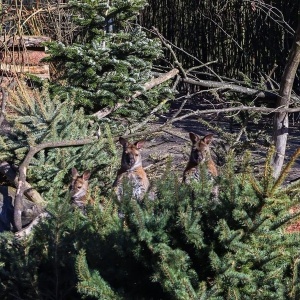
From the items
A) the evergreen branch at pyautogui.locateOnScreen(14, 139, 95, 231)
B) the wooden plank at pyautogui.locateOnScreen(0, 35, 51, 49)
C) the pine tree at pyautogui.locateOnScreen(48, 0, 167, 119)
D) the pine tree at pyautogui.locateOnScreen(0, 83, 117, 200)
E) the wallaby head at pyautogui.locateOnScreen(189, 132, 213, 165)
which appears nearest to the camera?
the evergreen branch at pyautogui.locateOnScreen(14, 139, 95, 231)

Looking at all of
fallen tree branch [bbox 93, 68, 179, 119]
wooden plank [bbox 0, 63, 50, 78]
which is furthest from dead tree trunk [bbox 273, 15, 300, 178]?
wooden plank [bbox 0, 63, 50, 78]

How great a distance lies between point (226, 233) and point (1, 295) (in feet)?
5.49

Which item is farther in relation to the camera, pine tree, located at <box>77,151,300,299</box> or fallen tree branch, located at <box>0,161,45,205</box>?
fallen tree branch, located at <box>0,161,45,205</box>

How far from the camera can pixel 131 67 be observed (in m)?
8.10

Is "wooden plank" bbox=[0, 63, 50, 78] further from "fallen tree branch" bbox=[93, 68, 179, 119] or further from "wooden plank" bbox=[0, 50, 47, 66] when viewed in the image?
"fallen tree branch" bbox=[93, 68, 179, 119]

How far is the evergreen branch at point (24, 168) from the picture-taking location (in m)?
5.97

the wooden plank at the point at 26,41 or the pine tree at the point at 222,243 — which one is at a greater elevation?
the pine tree at the point at 222,243

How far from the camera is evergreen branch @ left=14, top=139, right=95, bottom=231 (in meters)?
5.97

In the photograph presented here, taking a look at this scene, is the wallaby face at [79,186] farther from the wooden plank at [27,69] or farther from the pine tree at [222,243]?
the pine tree at [222,243]

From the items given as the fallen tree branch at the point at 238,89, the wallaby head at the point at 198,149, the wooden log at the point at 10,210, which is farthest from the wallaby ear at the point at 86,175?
the fallen tree branch at the point at 238,89

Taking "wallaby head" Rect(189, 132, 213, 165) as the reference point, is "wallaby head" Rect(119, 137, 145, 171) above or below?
below

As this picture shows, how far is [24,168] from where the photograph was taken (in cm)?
663

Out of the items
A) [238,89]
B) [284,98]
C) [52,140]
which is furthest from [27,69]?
[284,98]

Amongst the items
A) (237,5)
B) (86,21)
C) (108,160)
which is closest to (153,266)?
(108,160)
